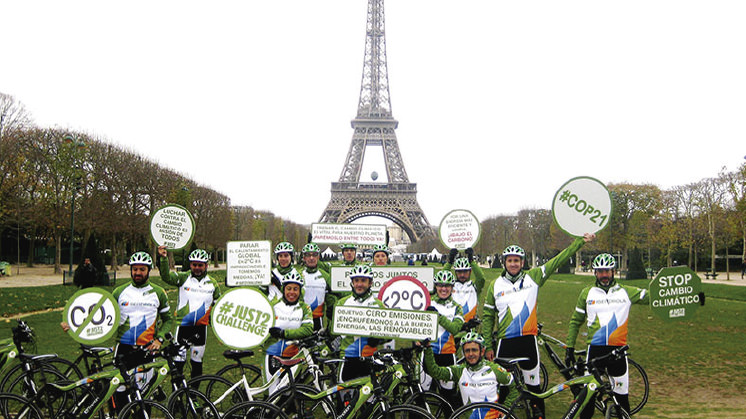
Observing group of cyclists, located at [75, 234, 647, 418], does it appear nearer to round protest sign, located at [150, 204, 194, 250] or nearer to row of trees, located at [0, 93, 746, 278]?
round protest sign, located at [150, 204, 194, 250]

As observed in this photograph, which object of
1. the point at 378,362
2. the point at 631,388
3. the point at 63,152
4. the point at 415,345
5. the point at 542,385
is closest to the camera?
the point at 378,362

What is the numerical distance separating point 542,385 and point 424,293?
10.1 ft

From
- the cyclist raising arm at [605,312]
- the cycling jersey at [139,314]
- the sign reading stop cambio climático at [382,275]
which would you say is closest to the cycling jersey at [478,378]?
the cyclist raising arm at [605,312]

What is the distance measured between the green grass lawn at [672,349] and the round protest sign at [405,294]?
8.61 ft

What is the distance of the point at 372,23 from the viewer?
74375mm

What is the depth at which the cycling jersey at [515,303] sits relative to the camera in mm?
6613

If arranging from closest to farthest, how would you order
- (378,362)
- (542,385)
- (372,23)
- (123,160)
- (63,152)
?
(378,362) < (542,385) < (63,152) < (123,160) < (372,23)

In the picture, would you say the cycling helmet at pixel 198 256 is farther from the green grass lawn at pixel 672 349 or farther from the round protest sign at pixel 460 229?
the round protest sign at pixel 460 229

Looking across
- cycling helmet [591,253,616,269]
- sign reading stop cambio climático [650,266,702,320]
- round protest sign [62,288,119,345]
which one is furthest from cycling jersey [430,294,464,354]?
round protest sign [62,288,119,345]

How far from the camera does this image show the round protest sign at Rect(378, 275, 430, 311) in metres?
6.52

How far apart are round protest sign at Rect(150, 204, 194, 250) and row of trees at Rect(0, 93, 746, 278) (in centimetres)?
2288

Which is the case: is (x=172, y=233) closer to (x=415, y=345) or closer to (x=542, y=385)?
(x=415, y=345)

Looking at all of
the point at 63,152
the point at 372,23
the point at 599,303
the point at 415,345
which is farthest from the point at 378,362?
the point at 372,23

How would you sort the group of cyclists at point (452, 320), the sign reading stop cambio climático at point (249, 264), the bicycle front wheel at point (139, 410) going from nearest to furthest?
the bicycle front wheel at point (139, 410), the group of cyclists at point (452, 320), the sign reading stop cambio climático at point (249, 264)
